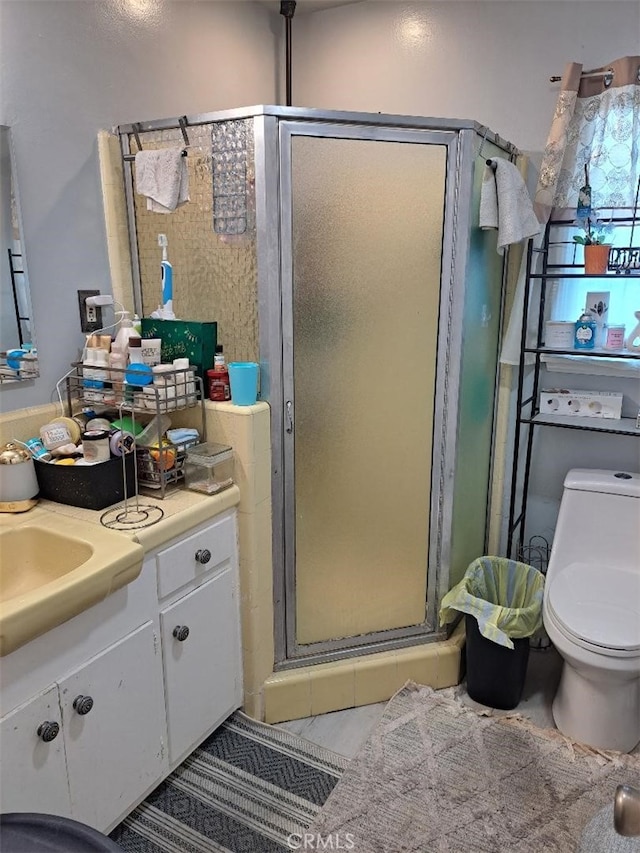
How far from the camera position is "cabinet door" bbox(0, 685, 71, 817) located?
4.10 ft

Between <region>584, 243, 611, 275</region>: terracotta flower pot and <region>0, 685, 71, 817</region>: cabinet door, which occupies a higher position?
<region>584, 243, 611, 275</region>: terracotta flower pot

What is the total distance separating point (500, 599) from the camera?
2.37 metres

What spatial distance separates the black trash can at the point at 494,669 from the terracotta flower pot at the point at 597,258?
4.16 feet

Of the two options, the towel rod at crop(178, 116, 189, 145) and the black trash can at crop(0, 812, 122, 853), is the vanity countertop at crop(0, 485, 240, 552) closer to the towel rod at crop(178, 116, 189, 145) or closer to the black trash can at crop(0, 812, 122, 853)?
the black trash can at crop(0, 812, 122, 853)

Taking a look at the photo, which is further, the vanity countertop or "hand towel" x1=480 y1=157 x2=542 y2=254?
"hand towel" x1=480 y1=157 x2=542 y2=254

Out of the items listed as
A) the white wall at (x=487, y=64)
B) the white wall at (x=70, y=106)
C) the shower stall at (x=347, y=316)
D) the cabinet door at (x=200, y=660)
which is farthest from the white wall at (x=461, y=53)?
the cabinet door at (x=200, y=660)

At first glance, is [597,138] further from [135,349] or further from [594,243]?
[135,349]

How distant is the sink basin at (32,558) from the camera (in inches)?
60.4

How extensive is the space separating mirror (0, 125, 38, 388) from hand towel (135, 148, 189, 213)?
38 centimetres

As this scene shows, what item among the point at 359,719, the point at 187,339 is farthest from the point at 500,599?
the point at 187,339

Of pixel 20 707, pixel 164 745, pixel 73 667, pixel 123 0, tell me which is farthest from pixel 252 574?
pixel 123 0

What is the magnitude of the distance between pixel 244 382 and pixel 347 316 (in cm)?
39

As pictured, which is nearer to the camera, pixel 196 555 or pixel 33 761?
pixel 33 761

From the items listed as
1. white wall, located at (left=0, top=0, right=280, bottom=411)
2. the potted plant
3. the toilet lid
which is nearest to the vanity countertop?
white wall, located at (left=0, top=0, right=280, bottom=411)
